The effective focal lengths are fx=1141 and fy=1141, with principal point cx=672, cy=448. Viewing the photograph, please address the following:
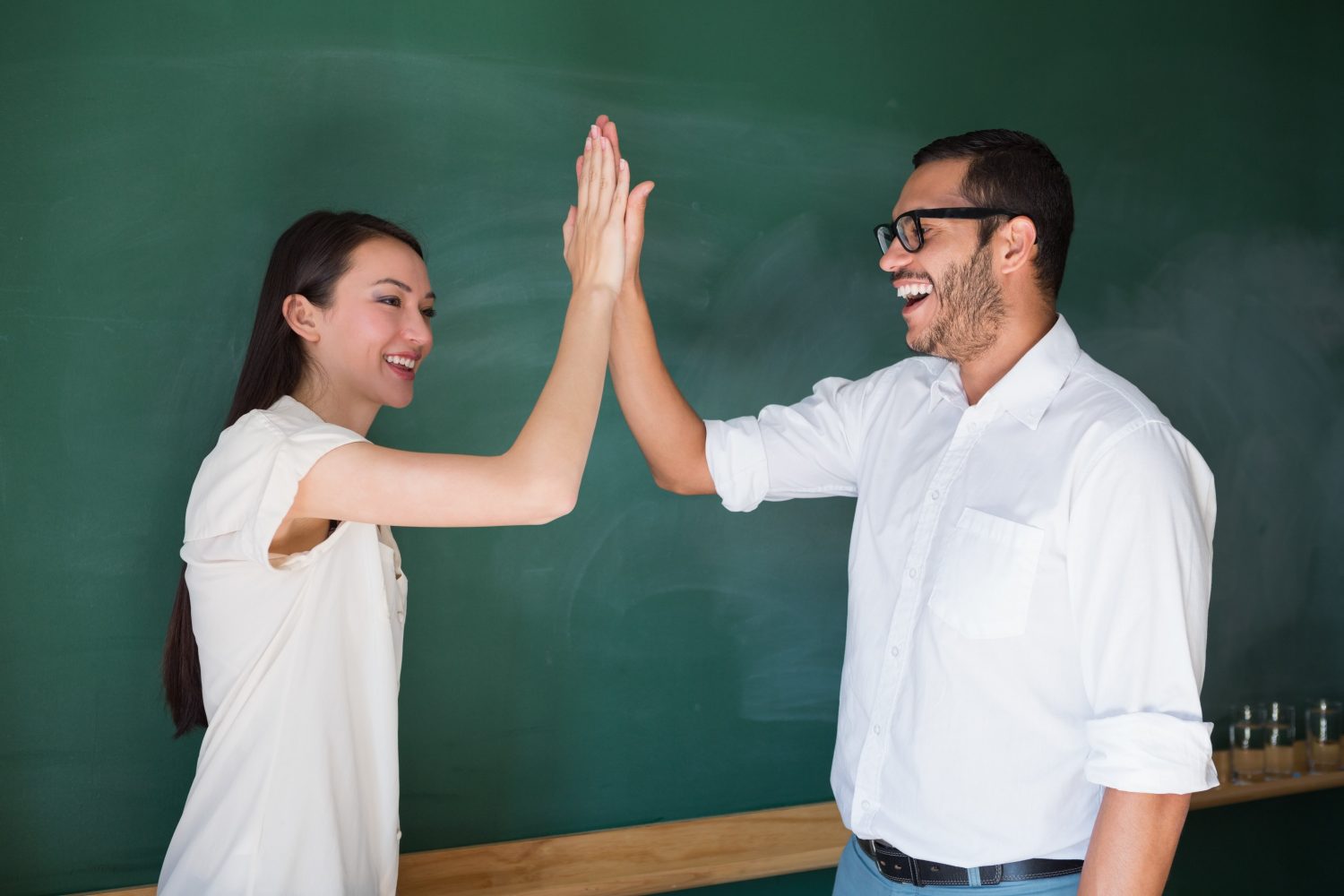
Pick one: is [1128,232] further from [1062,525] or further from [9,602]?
[9,602]

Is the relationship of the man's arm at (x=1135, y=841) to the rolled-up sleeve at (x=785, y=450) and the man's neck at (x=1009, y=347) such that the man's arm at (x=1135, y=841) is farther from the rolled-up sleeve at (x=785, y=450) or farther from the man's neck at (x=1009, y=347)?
the rolled-up sleeve at (x=785, y=450)

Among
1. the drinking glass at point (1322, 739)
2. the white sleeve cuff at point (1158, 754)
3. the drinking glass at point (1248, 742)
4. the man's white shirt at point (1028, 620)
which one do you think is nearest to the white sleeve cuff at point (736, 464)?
the man's white shirt at point (1028, 620)

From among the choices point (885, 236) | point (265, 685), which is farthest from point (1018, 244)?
point (265, 685)

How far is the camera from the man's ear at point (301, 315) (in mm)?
1541

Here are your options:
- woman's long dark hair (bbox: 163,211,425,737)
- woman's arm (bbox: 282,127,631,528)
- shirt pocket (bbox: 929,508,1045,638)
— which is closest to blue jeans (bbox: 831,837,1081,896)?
shirt pocket (bbox: 929,508,1045,638)

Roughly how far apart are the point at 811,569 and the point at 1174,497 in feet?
3.36

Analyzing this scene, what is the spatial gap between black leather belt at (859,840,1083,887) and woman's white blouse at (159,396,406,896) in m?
0.70

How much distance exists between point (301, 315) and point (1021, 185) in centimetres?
103

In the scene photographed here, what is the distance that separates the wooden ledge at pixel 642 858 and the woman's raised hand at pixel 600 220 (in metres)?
1.08

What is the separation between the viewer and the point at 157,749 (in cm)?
184

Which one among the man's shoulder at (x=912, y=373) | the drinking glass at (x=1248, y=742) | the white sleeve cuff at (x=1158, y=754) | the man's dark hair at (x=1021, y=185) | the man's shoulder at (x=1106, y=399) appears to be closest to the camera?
the white sleeve cuff at (x=1158, y=754)

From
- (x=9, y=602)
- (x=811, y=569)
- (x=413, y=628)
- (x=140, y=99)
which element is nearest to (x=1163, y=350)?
(x=811, y=569)

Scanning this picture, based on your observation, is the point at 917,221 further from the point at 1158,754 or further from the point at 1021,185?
the point at 1158,754

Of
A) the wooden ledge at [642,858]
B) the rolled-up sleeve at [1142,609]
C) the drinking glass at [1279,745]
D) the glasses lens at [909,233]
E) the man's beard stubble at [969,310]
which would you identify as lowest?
the wooden ledge at [642,858]
